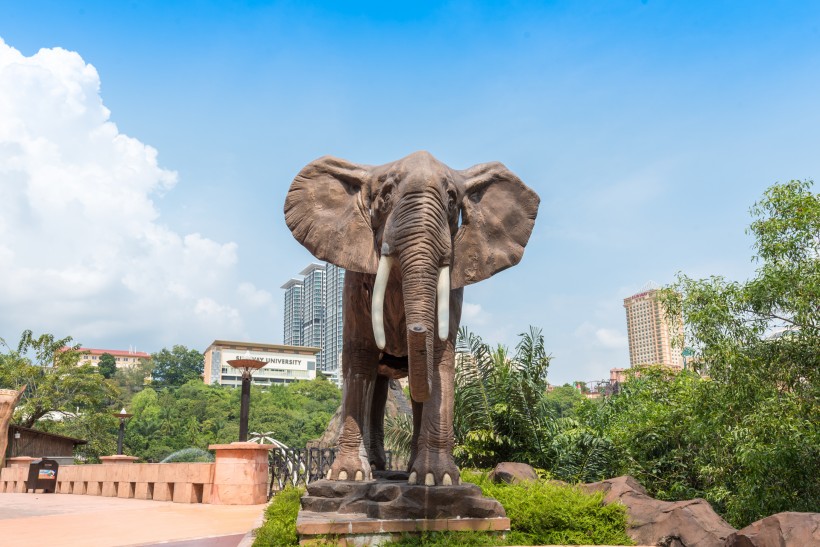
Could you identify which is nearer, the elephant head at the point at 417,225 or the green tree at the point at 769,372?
the elephant head at the point at 417,225

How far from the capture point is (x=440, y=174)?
4926 mm

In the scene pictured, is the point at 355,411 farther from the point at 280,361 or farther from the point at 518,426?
the point at 280,361

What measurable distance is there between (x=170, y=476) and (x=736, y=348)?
10.8 m

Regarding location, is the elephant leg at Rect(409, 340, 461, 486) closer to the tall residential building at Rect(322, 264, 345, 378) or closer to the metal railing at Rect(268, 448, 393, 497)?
the metal railing at Rect(268, 448, 393, 497)

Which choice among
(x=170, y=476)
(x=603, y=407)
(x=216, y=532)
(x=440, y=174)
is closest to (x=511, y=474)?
(x=216, y=532)

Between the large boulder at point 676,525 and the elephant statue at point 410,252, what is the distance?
6.55 feet

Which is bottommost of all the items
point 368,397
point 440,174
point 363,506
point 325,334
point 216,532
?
point 216,532

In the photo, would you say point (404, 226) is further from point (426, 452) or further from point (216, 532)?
point (216, 532)

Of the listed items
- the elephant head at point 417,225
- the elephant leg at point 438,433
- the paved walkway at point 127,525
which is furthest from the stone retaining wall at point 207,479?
the elephant head at point 417,225

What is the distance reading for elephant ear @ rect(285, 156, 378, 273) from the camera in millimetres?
5160

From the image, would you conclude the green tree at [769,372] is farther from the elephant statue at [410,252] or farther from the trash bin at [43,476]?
the trash bin at [43,476]

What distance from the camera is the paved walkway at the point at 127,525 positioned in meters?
6.74

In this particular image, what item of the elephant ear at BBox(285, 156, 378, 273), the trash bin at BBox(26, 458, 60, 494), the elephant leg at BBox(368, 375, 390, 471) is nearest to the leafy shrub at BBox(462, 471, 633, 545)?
the elephant leg at BBox(368, 375, 390, 471)

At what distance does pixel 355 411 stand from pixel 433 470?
0.95m
